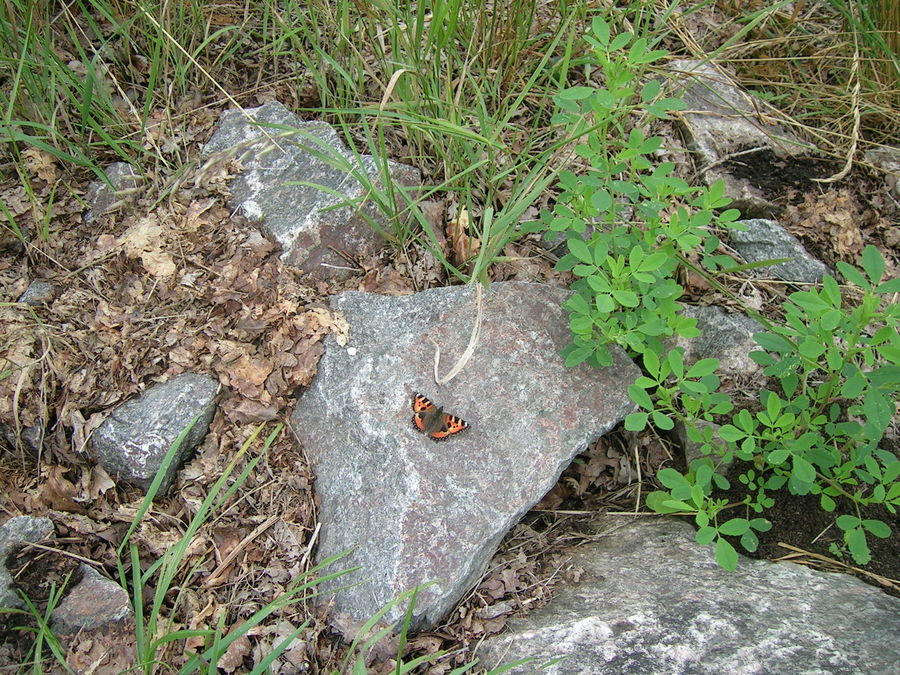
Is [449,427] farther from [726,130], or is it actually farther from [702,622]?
[726,130]

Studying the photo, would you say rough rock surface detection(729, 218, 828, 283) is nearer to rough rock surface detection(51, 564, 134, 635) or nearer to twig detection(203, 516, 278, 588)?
twig detection(203, 516, 278, 588)

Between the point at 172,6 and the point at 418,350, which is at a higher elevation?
the point at 172,6

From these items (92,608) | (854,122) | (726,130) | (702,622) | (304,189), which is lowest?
(92,608)

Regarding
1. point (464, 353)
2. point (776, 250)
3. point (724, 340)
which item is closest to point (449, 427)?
point (464, 353)

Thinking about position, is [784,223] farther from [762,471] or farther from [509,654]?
[509,654]

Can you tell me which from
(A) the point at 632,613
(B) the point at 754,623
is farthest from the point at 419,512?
(B) the point at 754,623

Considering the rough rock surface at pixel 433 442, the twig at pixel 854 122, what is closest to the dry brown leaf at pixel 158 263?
the rough rock surface at pixel 433 442
